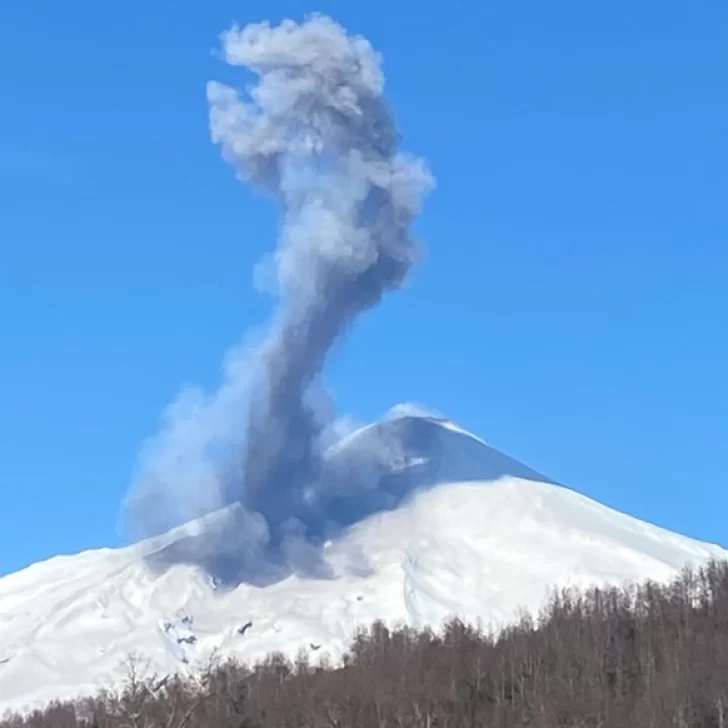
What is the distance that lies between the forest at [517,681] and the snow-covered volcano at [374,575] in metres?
31.6

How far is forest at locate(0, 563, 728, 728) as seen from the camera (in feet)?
145

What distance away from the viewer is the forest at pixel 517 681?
145 ft

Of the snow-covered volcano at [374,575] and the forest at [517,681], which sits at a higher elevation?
the snow-covered volcano at [374,575]

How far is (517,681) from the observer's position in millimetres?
53312

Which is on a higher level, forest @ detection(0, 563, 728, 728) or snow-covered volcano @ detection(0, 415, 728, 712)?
snow-covered volcano @ detection(0, 415, 728, 712)

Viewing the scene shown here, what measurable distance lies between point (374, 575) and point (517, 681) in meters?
55.6

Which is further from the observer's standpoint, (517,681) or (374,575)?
(374,575)

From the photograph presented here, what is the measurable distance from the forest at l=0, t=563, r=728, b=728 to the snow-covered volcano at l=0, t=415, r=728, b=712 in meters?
31.6

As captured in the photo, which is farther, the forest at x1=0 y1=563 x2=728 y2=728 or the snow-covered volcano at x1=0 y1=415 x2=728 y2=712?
the snow-covered volcano at x1=0 y1=415 x2=728 y2=712

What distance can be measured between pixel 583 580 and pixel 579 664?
171 ft

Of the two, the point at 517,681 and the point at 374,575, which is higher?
the point at 374,575

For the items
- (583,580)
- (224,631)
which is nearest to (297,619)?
(224,631)

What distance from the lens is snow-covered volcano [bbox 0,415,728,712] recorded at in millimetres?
101188

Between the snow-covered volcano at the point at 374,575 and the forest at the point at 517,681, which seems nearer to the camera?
the forest at the point at 517,681
